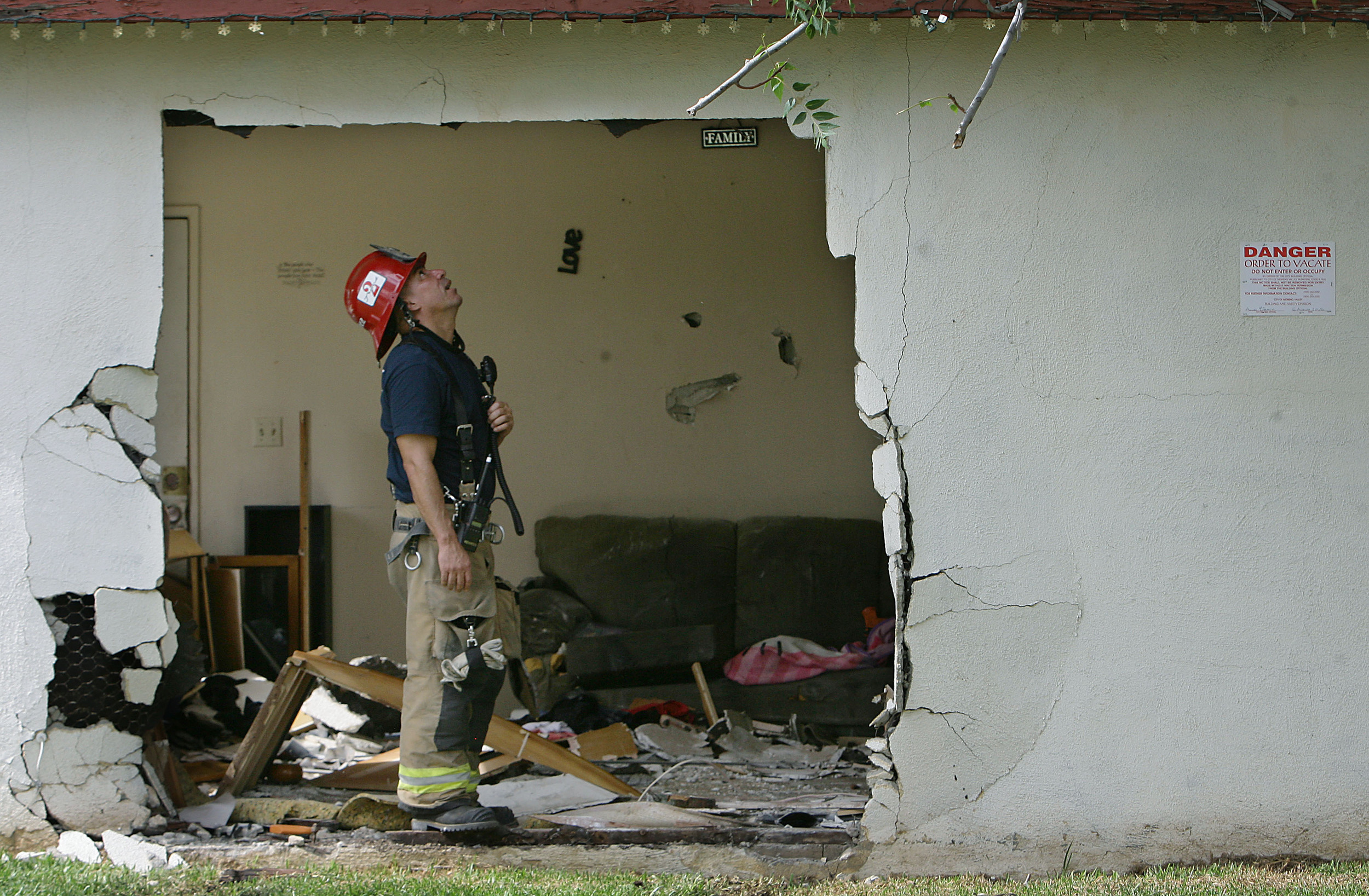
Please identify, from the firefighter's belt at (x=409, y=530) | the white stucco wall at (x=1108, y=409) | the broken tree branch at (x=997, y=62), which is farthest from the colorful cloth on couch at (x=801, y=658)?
the broken tree branch at (x=997, y=62)

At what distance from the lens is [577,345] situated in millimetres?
6746

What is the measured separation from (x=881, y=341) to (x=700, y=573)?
3058mm

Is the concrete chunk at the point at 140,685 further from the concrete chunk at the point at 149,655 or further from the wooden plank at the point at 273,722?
the wooden plank at the point at 273,722

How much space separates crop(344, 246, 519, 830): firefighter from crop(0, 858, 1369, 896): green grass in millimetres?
310

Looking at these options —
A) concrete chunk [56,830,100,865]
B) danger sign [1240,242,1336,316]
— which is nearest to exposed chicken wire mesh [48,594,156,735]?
concrete chunk [56,830,100,865]

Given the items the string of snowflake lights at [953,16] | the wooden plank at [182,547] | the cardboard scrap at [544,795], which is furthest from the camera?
the wooden plank at [182,547]

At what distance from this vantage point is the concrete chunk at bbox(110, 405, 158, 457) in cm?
381

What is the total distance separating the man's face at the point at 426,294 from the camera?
4008 millimetres

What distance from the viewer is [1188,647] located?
3.68m

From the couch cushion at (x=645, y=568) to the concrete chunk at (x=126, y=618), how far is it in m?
2.86

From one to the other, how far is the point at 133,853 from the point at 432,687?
42.7 inches

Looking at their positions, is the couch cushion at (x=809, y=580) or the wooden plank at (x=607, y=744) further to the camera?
the couch cushion at (x=809, y=580)

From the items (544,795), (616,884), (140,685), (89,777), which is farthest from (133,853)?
(616,884)

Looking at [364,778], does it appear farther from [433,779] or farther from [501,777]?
[433,779]
